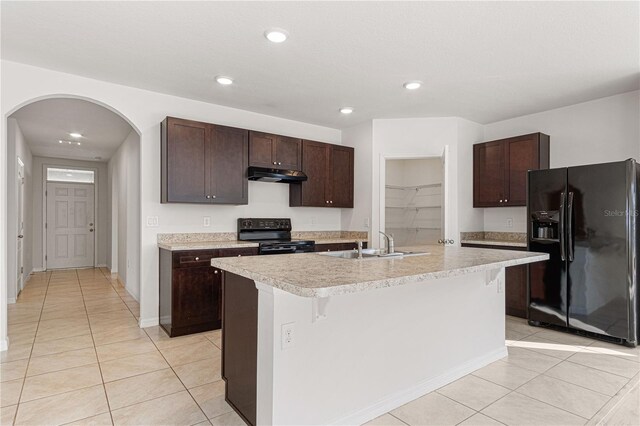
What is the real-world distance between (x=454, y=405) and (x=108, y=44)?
3524 mm

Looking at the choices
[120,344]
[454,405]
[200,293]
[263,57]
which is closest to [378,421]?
[454,405]

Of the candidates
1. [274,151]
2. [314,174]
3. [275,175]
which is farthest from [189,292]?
[314,174]

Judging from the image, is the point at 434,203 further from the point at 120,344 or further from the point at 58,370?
the point at 58,370

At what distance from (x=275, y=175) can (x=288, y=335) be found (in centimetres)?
276

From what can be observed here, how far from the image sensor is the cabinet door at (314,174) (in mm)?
4762

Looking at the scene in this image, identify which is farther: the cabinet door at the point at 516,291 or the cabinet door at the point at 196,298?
the cabinet door at the point at 516,291

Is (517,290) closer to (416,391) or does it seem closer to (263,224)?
(416,391)

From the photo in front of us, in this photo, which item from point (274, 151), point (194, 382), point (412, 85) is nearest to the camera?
point (194, 382)

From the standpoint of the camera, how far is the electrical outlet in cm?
176

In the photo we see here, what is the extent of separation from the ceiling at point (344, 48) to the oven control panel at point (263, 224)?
4.65 feet

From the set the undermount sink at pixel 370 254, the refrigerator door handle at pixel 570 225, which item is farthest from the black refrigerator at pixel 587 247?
the undermount sink at pixel 370 254

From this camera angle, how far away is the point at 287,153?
4.59 meters

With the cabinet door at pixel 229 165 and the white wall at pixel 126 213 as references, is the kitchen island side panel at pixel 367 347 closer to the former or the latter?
the cabinet door at pixel 229 165

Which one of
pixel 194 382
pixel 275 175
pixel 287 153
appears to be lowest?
pixel 194 382
